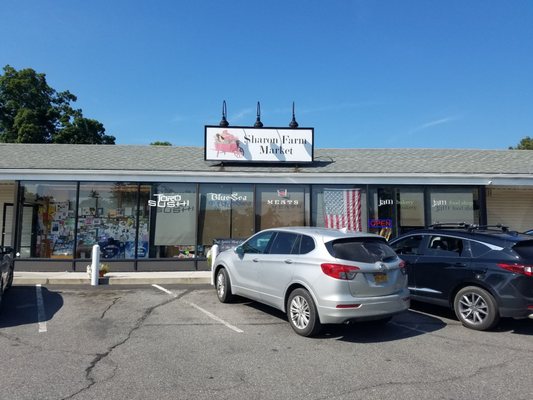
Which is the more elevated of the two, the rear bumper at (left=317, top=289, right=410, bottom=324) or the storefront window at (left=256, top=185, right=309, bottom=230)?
the storefront window at (left=256, top=185, right=309, bottom=230)

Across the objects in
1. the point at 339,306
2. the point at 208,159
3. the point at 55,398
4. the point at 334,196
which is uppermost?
the point at 208,159

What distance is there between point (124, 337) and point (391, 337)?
4073 millimetres

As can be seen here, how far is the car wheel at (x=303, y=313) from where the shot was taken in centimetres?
607

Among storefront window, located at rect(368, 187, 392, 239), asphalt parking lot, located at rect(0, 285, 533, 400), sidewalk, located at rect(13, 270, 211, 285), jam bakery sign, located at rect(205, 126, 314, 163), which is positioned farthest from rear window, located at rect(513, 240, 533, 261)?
jam bakery sign, located at rect(205, 126, 314, 163)

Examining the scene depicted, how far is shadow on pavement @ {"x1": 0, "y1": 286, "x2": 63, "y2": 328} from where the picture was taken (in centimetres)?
706

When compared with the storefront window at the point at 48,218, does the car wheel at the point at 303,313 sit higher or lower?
lower

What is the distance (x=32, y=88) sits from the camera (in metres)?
37.1

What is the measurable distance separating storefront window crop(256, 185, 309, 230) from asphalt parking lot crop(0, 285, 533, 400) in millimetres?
5628

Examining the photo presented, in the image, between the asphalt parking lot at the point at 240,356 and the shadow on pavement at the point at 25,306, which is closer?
the asphalt parking lot at the point at 240,356

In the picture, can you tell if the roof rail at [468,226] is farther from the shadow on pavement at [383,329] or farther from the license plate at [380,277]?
the license plate at [380,277]

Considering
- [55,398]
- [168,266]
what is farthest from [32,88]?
[55,398]

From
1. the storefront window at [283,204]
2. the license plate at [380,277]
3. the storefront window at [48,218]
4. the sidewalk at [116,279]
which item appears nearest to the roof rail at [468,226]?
the license plate at [380,277]

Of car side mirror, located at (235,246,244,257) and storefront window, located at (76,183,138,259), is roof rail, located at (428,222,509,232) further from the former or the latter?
storefront window, located at (76,183,138,259)

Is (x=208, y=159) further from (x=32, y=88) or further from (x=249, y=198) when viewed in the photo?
(x=32, y=88)
